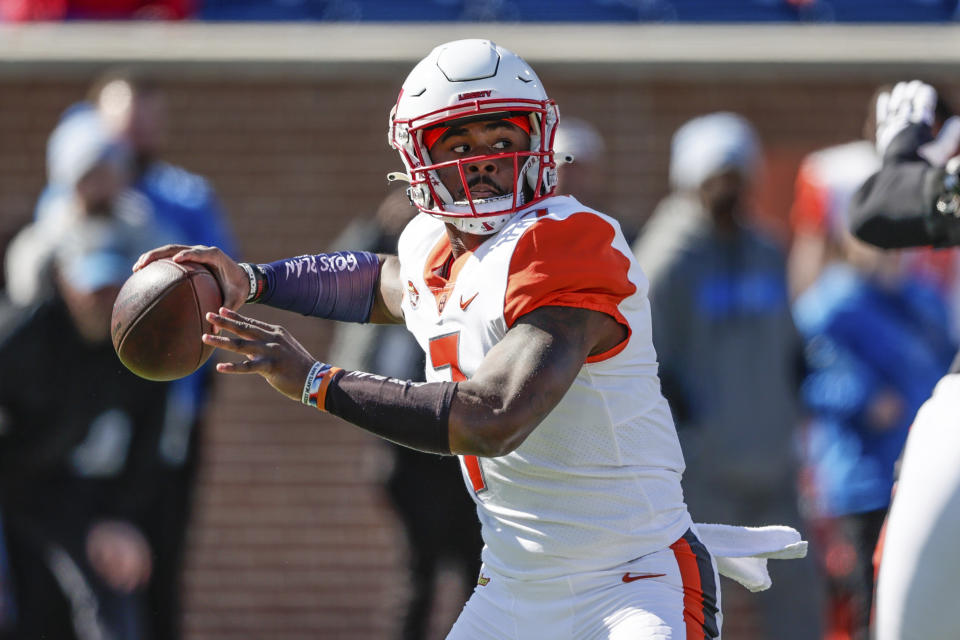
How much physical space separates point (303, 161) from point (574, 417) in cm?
473

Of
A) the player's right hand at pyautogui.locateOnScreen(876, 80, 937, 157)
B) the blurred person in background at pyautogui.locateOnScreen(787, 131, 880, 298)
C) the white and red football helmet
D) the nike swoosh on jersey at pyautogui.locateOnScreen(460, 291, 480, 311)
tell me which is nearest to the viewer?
the nike swoosh on jersey at pyautogui.locateOnScreen(460, 291, 480, 311)

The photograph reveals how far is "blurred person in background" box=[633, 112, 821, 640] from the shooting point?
19.6 ft

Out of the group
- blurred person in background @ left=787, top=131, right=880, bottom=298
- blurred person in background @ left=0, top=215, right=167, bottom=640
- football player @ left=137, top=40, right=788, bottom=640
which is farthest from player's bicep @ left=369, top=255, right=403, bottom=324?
blurred person in background @ left=787, top=131, right=880, bottom=298

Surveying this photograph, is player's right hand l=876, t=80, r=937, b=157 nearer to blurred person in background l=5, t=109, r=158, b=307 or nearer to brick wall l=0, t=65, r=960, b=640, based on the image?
blurred person in background l=5, t=109, r=158, b=307

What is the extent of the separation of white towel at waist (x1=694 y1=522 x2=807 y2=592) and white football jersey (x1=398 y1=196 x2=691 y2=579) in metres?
0.16

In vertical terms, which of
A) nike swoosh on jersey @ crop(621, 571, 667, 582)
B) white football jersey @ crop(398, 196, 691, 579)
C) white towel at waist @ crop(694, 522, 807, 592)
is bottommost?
white towel at waist @ crop(694, 522, 807, 592)

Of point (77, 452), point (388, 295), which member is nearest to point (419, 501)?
point (77, 452)

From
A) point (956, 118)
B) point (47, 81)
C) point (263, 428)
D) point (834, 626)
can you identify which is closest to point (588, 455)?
point (956, 118)

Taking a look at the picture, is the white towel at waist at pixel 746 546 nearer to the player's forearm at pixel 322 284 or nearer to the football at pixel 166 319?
the player's forearm at pixel 322 284

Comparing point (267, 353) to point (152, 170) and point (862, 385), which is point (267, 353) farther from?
point (152, 170)

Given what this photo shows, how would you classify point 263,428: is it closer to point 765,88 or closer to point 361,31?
point 361,31

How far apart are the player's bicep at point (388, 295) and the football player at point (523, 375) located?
0.17 m

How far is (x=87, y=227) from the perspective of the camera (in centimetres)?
587

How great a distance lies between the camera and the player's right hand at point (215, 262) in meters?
3.57
